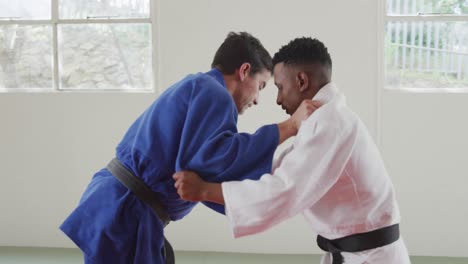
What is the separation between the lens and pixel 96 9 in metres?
4.90

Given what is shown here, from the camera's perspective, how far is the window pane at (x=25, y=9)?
4.95 m

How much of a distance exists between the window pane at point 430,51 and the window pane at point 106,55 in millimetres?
1711

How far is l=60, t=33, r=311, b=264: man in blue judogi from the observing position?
1968 millimetres

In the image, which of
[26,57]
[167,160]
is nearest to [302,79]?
[167,160]

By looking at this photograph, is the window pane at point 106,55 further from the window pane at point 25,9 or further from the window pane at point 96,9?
the window pane at point 25,9

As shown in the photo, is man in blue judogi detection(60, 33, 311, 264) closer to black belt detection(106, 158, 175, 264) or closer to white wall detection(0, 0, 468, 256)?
black belt detection(106, 158, 175, 264)

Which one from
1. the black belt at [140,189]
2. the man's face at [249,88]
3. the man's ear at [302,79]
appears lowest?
the black belt at [140,189]

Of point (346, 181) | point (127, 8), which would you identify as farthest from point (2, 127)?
point (346, 181)

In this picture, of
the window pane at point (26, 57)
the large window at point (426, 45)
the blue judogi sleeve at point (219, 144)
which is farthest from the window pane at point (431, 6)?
the blue judogi sleeve at point (219, 144)

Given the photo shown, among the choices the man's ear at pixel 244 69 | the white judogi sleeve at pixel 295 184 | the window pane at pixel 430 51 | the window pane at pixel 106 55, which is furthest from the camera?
the window pane at pixel 106 55

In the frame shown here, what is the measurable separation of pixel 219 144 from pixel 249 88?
39 cm

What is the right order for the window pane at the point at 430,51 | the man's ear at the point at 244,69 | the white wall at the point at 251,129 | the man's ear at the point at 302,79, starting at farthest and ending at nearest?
the window pane at the point at 430,51, the white wall at the point at 251,129, the man's ear at the point at 244,69, the man's ear at the point at 302,79

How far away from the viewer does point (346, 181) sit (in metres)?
1.97

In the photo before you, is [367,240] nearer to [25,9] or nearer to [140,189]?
[140,189]
